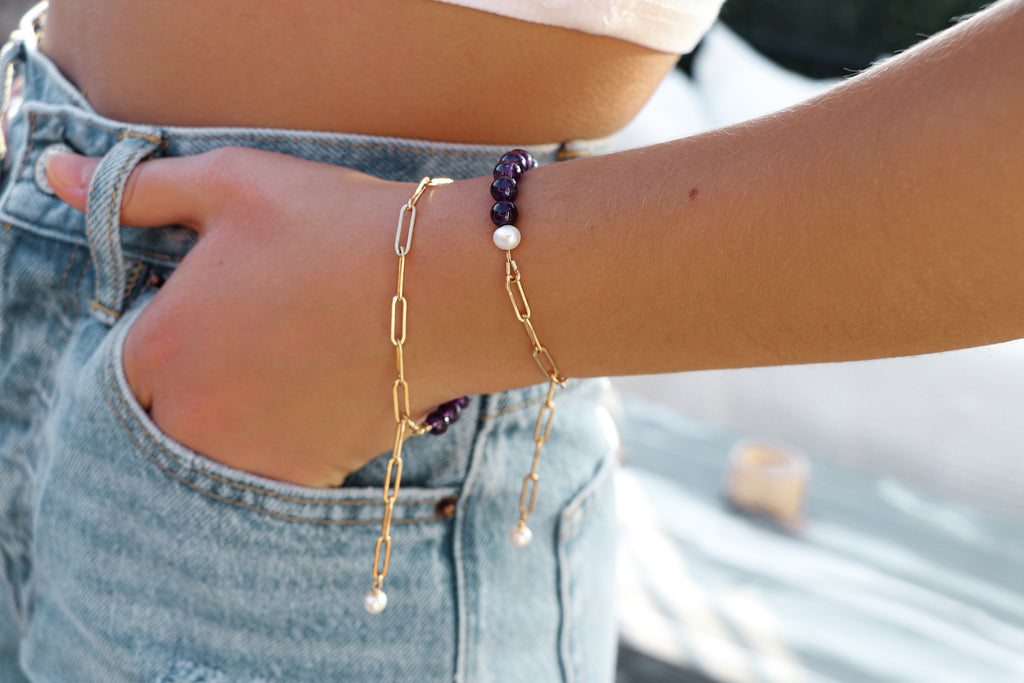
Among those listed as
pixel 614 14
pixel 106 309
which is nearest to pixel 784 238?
pixel 614 14

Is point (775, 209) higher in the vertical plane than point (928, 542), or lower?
lower

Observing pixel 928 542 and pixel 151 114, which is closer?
pixel 151 114

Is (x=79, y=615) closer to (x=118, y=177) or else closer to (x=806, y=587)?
(x=118, y=177)

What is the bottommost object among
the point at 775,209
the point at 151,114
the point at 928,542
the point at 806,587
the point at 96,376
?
the point at 96,376

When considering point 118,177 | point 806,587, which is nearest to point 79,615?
point 118,177

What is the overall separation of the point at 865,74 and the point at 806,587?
68.4 inches

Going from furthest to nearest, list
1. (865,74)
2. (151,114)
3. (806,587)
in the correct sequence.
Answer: (806,587) → (151,114) → (865,74)

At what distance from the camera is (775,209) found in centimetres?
49

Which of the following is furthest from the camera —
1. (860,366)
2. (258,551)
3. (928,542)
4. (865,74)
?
(860,366)

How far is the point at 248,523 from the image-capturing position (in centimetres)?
62

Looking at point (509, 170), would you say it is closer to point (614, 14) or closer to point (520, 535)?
point (614, 14)

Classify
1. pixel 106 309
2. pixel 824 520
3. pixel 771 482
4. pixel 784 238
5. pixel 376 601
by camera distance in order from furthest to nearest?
pixel 824 520, pixel 771 482, pixel 106 309, pixel 376 601, pixel 784 238

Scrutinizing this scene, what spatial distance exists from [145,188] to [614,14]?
0.44m

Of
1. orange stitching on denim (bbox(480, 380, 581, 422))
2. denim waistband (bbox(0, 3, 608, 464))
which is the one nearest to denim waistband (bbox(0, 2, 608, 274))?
denim waistband (bbox(0, 3, 608, 464))
